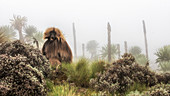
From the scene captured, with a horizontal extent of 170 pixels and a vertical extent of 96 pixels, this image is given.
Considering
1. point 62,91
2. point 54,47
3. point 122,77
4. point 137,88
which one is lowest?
point 137,88

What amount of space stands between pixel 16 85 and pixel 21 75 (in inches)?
9.3

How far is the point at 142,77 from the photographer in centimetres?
661

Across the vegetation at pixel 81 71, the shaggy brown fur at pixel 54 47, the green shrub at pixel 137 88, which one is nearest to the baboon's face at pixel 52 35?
the shaggy brown fur at pixel 54 47

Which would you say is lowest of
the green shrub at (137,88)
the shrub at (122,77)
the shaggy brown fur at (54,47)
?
the green shrub at (137,88)

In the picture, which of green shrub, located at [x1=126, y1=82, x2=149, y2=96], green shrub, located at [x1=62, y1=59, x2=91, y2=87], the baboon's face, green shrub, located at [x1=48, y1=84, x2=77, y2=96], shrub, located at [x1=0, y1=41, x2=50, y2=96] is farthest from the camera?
the baboon's face

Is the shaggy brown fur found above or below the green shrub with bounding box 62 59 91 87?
above

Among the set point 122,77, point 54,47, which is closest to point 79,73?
point 122,77

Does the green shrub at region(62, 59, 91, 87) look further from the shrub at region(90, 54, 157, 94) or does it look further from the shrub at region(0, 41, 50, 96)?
the shrub at region(0, 41, 50, 96)

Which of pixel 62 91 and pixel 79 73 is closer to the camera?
pixel 62 91

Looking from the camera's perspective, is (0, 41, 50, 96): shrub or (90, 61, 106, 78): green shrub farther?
(90, 61, 106, 78): green shrub

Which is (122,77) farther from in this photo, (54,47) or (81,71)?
(54,47)

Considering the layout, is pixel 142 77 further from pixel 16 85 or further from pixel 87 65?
pixel 16 85

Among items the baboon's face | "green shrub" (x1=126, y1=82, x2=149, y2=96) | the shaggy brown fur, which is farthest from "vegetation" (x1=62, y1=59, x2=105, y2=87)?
"green shrub" (x1=126, y1=82, x2=149, y2=96)

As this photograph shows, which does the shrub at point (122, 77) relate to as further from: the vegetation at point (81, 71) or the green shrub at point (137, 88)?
the vegetation at point (81, 71)
